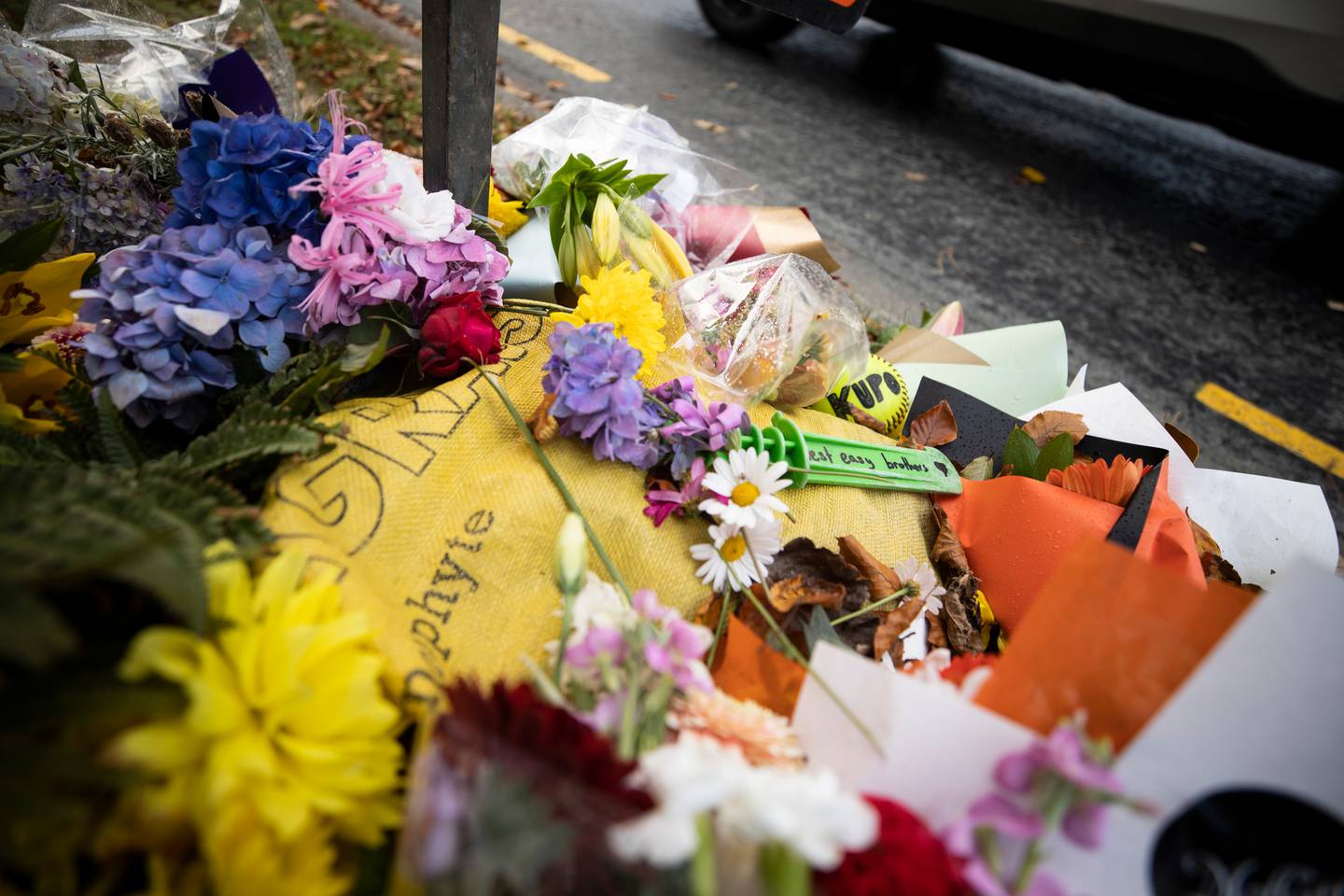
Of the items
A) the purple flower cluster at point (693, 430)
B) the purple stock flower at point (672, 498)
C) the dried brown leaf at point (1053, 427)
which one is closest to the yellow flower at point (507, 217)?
the purple flower cluster at point (693, 430)

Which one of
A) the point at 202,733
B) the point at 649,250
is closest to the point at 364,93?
the point at 649,250

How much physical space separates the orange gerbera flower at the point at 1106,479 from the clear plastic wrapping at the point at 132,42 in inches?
72.6

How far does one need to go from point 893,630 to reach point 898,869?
51 cm

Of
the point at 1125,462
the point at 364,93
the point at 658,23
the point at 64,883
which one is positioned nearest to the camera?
the point at 64,883

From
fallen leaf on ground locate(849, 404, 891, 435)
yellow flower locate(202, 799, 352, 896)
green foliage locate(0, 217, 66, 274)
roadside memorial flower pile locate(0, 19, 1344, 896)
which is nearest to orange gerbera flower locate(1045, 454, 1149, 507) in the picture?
roadside memorial flower pile locate(0, 19, 1344, 896)

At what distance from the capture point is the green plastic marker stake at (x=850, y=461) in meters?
1.20

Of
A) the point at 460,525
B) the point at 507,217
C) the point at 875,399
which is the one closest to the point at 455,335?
the point at 460,525

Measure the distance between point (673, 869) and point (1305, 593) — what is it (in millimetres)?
567

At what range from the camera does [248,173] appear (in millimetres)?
1076

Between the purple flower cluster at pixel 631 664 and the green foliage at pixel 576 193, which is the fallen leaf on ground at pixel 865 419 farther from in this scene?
the purple flower cluster at pixel 631 664

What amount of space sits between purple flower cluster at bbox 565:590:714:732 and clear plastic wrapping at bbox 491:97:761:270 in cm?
106

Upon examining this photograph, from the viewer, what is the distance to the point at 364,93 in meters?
3.38

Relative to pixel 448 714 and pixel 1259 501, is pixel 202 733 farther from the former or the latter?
pixel 1259 501

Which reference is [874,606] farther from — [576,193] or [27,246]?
[27,246]
